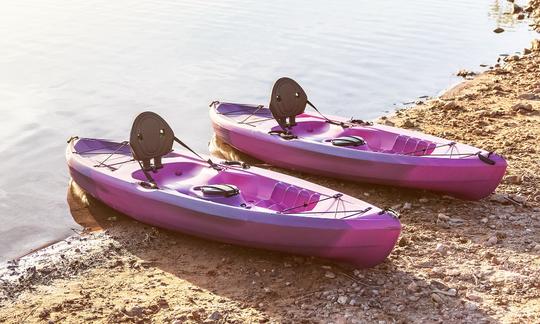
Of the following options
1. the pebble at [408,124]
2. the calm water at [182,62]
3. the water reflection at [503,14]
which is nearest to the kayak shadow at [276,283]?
the calm water at [182,62]

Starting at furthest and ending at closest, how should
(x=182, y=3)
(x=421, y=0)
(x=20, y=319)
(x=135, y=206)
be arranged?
(x=421, y=0)
(x=182, y=3)
(x=135, y=206)
(x=20, y=319)

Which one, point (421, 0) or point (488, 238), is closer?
point (488, 238)

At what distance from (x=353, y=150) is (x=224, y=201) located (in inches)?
123

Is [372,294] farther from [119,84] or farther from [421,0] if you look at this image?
[421,0]

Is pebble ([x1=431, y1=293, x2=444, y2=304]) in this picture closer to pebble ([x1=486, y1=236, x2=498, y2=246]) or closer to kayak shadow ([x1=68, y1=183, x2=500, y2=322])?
kayak shadow ([x1=68, y1=183, x2=500, y2=322])

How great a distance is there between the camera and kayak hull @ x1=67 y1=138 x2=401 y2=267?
938 centimetres

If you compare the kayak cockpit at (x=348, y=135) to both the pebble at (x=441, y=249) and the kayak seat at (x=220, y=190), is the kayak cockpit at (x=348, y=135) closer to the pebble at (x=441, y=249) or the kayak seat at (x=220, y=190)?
the pebble at (x=441, y=249)

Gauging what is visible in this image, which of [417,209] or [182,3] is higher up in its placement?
[182,3]

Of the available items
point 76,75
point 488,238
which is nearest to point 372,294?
point 488,238

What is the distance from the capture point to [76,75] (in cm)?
2133

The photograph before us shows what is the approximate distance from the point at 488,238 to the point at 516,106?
272 inches

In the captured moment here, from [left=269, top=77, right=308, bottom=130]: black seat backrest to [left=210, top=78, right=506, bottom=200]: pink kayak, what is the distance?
2cm

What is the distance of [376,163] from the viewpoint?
40.1 feet

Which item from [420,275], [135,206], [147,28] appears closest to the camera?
[420,275]
